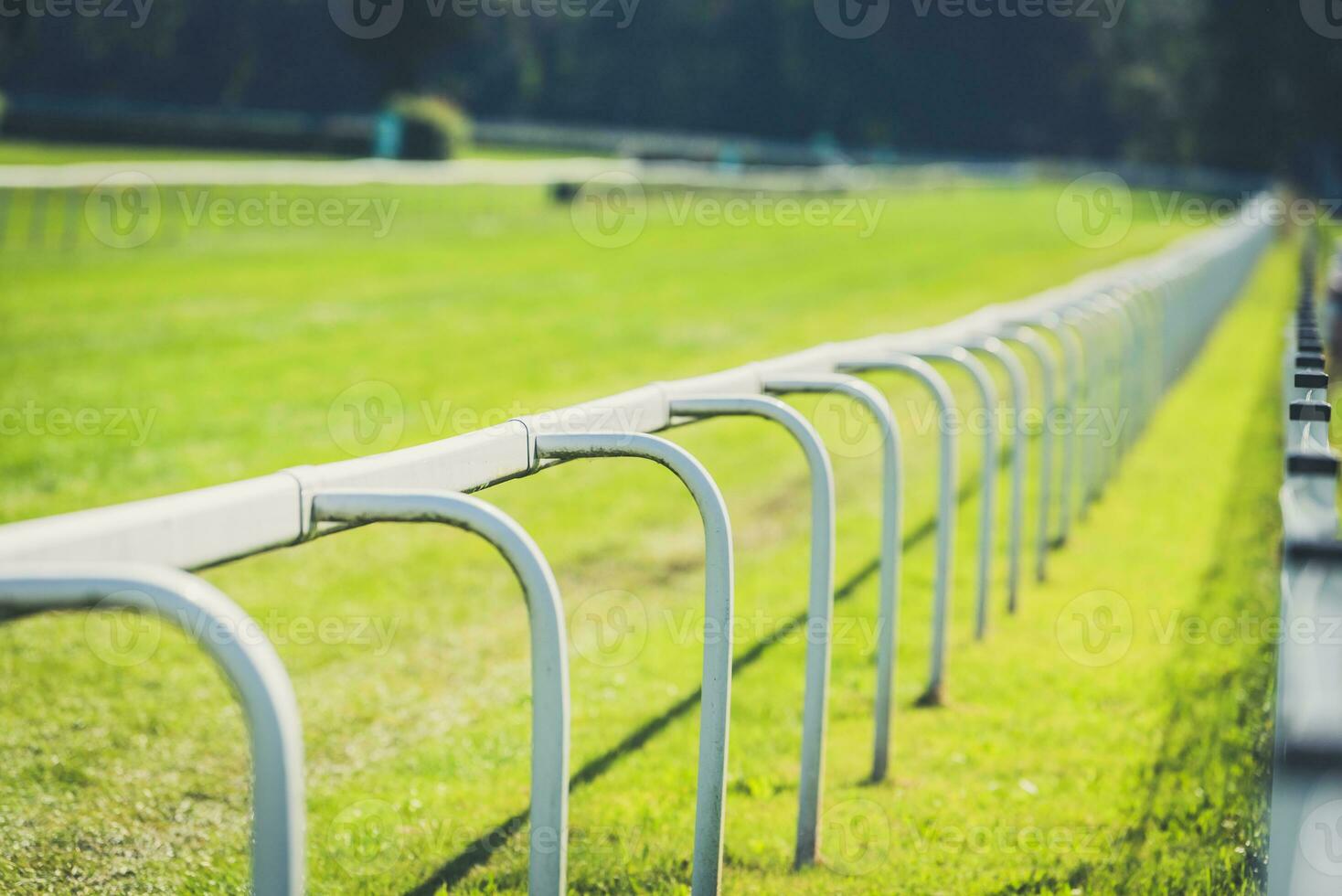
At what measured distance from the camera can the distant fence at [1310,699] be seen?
1.48 meters

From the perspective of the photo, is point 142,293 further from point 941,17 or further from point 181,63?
point 941,17

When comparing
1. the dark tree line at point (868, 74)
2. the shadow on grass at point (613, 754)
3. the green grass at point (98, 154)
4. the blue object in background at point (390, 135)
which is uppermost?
the dark tree line at point (868, 74)

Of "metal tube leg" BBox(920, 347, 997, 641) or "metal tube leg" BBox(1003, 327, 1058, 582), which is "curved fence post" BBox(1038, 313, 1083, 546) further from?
"metal tube leg" BBox(920, 347, 997, 641)

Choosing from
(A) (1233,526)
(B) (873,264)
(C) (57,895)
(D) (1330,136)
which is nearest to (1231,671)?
(A) (1233,526)

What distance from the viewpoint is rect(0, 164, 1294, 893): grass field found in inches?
130

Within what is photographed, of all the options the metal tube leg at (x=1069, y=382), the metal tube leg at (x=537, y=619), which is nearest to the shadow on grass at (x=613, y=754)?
the metal tube leg at (x=1069, y=382)

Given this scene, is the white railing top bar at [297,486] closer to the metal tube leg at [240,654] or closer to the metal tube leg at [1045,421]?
the metal tube leg at [240,654]

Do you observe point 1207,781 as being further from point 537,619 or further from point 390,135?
point 390,135

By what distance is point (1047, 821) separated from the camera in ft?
11.7

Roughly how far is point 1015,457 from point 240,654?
4.04m

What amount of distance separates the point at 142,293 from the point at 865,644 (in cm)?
1059

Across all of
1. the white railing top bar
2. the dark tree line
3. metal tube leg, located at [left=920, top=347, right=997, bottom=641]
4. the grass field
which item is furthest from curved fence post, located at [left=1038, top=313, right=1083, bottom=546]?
the dark tree line

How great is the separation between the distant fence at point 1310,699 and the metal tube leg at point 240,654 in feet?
3.47

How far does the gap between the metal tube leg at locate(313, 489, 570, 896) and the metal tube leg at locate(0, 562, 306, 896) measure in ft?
1.33
